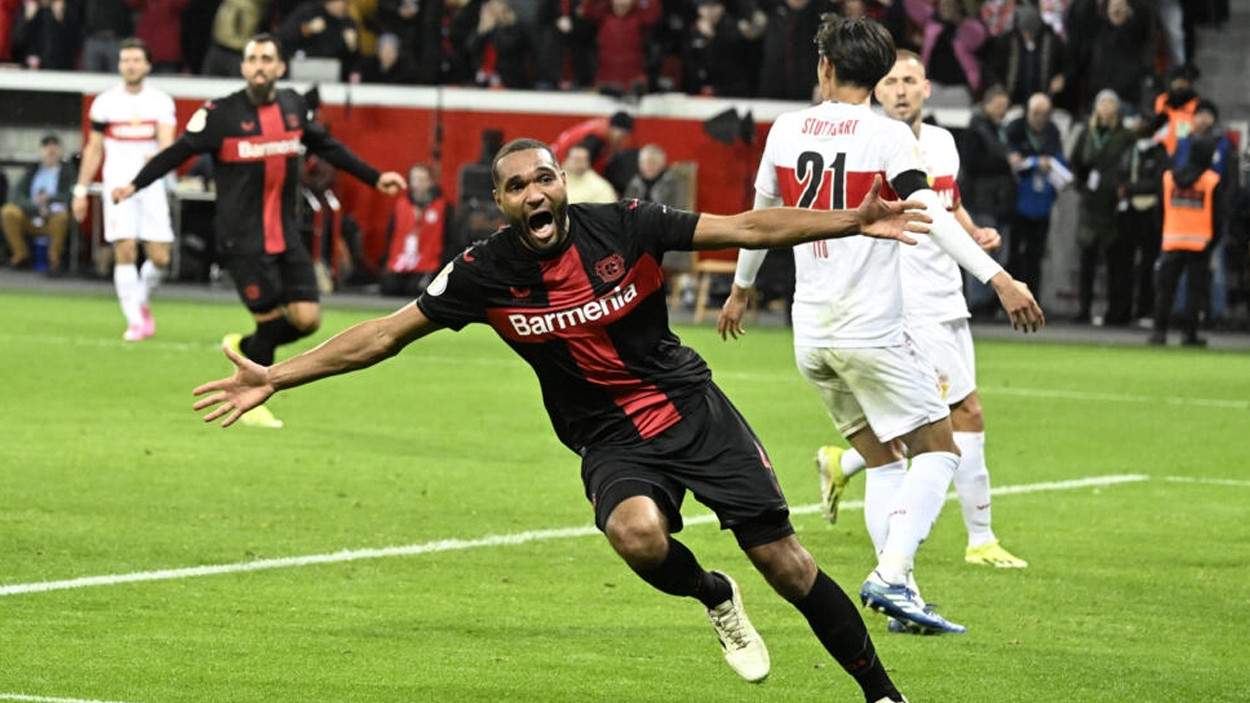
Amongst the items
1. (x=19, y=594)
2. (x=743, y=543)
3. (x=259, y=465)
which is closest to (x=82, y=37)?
(x=259, y=465)

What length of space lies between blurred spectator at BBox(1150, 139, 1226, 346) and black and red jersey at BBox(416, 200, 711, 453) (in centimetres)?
1822

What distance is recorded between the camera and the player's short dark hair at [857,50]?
879cm

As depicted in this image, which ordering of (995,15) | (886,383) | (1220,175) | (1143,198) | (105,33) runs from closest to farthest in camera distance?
(886,383)
(1220,175)
(1143,198)
(995,15)
(105,33)

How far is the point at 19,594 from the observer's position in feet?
30.4

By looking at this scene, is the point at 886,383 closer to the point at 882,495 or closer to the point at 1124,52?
the point at 882,495

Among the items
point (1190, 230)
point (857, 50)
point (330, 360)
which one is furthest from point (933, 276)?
point (1190, 230)

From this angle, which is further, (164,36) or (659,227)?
(164,36)

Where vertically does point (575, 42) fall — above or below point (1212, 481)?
above

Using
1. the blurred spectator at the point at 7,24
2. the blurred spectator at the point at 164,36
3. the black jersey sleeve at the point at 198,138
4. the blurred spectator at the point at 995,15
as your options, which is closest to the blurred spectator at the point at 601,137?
the blurred spectator at the point at 995,15

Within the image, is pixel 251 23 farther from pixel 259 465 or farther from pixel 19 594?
pixel 19 594

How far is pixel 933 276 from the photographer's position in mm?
10477

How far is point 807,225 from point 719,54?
75.3 ft

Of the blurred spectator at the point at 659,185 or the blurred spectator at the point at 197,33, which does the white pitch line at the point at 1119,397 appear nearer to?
the blurred spectator at the point at 659,185

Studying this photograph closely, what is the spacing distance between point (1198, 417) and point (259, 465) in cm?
772
